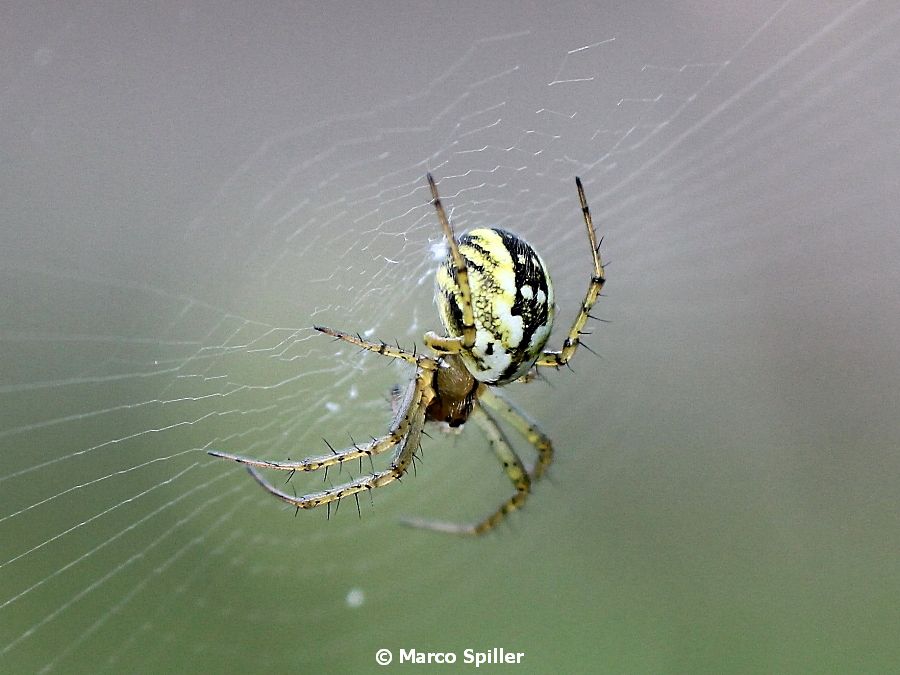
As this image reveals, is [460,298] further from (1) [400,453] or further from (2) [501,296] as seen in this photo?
(1) [400,453]

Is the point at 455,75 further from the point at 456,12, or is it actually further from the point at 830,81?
the point at 830,81

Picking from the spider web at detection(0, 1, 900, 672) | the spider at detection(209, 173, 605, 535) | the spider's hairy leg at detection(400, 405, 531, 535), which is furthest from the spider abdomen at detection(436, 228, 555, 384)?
the spider's hairy leg at detection(400, 405, 531, 535)

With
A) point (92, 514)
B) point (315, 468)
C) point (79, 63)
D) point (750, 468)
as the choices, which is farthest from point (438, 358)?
point (750, 468)

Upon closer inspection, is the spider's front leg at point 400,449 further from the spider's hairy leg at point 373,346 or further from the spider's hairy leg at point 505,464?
the spider's hairy leg at point 505,464

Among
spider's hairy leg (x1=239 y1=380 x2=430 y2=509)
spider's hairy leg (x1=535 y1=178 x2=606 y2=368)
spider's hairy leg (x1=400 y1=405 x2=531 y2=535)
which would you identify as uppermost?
spider's hairy leg (x1=535 y1=178 x2=606 y2=368)

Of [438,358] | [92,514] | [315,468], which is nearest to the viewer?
[315,468]

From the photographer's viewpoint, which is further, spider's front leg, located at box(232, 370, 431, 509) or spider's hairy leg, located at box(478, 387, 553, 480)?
spider's hairy leg, located at box(478, 387, 553, 480)

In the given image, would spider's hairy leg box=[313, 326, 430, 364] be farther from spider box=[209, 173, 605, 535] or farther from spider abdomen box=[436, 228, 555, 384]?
spider abdomen box=[436, 228, 555, 384]
